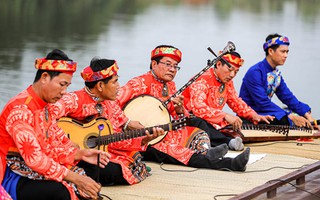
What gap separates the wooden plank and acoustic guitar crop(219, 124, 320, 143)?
40.3 inches

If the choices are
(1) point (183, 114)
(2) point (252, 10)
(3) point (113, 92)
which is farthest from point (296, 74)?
(2) point (252, 10)

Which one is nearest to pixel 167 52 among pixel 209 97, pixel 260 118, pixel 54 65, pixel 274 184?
pixel 209 97

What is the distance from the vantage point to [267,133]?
7.86m

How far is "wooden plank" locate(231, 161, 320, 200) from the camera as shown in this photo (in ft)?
18.4

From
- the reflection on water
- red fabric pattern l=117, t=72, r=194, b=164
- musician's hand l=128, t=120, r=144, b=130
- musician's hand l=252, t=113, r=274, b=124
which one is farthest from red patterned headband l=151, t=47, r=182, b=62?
the reflection on water

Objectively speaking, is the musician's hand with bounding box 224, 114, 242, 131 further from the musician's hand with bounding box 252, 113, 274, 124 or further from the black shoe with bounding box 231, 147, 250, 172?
the black shoe with bounding box 231, 147, 250, 172

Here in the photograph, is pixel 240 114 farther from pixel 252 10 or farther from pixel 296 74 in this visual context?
pixel 252 10

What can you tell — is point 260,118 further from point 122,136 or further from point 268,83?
point 122,136

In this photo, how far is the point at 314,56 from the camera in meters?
20.7

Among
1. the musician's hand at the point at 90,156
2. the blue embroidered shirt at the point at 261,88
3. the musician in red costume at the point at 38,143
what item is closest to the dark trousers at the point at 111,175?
the musician's hand at the point at 90,156

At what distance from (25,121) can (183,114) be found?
221 cm

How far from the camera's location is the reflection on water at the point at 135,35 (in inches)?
661

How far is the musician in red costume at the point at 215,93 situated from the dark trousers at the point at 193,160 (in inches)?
29.7

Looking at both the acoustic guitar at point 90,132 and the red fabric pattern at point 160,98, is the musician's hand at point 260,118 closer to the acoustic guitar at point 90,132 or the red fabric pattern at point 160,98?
the red fabric pattern at point 160,98
